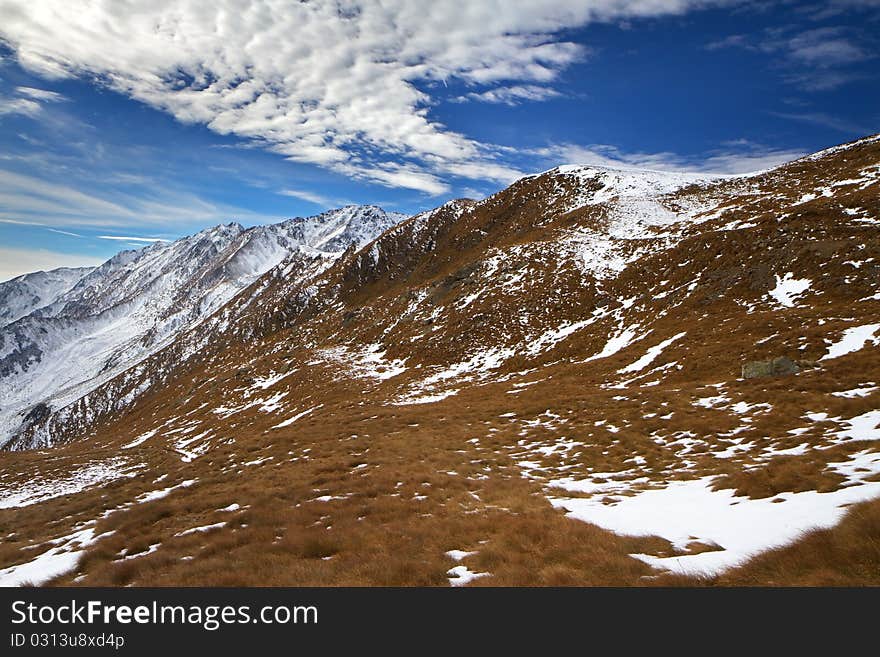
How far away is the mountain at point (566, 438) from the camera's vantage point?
636 centimetres

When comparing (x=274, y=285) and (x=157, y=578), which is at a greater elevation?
(x=274, y=285)

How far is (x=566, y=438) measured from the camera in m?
17.8

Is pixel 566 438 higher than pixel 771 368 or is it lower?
lower

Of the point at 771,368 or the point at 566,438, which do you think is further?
the point at 771,368

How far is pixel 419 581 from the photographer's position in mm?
5609

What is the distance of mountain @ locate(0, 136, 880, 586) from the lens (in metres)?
6.36

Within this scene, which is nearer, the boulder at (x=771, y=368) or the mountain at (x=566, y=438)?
the mountain at (x=566, y=438)

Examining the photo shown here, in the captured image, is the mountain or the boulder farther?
the boulder

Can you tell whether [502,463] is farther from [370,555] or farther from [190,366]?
[190,366]
